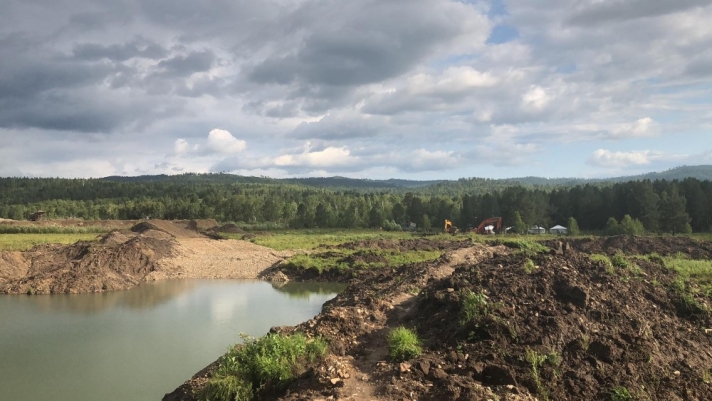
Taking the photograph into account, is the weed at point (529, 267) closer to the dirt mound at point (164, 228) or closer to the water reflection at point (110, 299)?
the water reflection at point (110, 299)

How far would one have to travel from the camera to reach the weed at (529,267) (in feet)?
49.1

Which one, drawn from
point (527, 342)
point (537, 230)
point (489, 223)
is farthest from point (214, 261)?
point (537, 230)

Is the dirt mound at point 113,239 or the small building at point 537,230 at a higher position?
the dirt mound at point 113,239

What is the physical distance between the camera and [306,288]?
98.7ft

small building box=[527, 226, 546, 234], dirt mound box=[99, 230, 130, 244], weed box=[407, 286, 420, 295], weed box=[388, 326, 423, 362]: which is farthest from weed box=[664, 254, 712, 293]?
small building box=[527, 226, 546, 234]

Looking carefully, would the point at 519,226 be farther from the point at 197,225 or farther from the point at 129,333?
the point at 129,333

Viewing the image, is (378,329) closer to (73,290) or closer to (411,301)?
(411,301)

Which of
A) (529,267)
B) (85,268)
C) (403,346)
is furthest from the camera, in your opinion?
(85,268)

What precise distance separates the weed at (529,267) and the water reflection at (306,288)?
1453 cm

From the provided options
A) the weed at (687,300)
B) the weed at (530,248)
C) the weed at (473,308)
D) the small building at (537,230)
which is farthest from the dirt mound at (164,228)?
the small building at (537,230)

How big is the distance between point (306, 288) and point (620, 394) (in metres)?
22.9

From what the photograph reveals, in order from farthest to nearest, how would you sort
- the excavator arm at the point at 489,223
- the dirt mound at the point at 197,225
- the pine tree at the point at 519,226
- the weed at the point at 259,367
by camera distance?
the dirt mound at the point at 197,225
the excavator arm at the point at 489,223
the pine tree at the point at 519,226
the weed at the point at 259,367

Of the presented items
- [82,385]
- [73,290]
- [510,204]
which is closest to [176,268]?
[73,290]

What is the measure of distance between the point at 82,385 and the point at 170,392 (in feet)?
9.17
